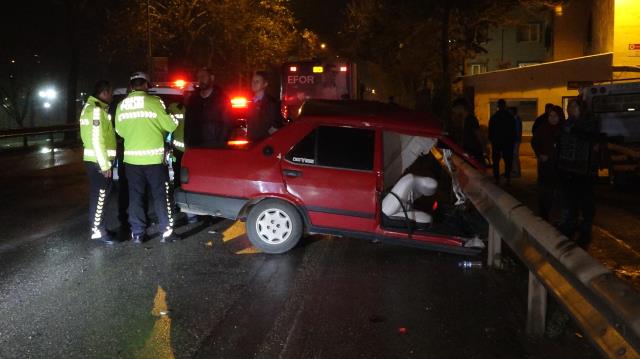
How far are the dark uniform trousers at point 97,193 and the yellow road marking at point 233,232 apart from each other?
4.80 feet

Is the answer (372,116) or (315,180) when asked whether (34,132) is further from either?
(372,116)

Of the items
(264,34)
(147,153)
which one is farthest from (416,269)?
(264,34)

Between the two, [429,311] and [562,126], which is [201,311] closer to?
[429,311]

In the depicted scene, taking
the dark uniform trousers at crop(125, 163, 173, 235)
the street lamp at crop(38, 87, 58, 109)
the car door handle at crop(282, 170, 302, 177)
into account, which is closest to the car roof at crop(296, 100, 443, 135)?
the car door handle at crop(282, 170, 302, 177)

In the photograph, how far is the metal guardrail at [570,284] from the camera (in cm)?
308

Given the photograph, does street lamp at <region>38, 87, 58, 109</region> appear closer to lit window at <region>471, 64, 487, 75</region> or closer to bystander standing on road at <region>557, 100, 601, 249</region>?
lit window at <region>471, 64, 487, 75</region>

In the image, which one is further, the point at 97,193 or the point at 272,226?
the point at 97,193

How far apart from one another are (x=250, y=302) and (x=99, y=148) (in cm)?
294

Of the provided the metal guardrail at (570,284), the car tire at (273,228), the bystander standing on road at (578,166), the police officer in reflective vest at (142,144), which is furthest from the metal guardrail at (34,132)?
the metal guardrail at (570,284)

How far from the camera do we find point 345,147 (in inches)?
266

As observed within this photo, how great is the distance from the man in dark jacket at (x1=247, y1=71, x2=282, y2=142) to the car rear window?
1549mm

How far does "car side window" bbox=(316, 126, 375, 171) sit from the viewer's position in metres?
6.69

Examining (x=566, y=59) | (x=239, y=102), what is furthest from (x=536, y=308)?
(x=566, y=59)

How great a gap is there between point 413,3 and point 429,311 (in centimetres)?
2018
